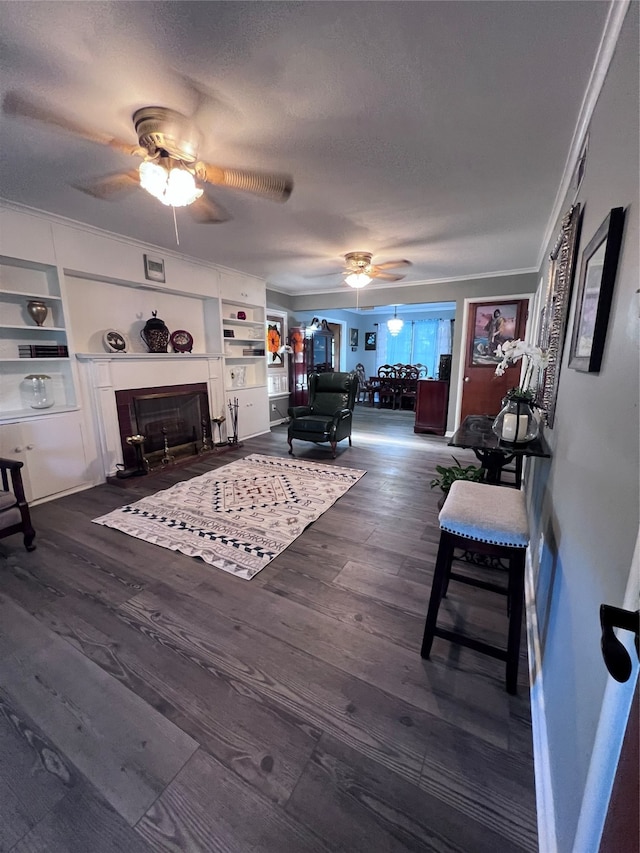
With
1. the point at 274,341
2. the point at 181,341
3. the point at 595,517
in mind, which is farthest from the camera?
the point at 274,341

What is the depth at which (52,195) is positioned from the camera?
2535 millimetres

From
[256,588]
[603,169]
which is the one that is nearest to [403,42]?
[603,169]

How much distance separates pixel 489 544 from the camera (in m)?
1.36

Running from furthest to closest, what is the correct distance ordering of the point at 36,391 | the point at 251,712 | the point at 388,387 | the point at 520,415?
the point at 388,387, the point at 36,391, the point at 520,415, the point at 251,712

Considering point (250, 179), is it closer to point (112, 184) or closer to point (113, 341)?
point (112, 184)

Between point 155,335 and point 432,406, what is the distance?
428cm

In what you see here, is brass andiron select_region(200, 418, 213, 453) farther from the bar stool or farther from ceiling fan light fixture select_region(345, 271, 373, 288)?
the bar stool

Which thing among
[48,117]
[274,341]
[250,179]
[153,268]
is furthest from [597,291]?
[274,341]

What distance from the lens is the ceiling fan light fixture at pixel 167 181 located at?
1.75 m

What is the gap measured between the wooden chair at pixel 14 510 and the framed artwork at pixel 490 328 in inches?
213

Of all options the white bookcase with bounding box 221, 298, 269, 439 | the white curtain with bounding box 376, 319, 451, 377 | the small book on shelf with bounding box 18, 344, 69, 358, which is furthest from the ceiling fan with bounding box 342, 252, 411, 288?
the white curtain with bounding box 376, 319, 451, 377

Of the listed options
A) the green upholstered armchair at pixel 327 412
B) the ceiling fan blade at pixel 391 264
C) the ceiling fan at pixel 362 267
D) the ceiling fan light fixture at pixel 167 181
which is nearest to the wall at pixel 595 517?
the ceiling fan light fixture at pixel 167 181

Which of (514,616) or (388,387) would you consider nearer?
(514,616)

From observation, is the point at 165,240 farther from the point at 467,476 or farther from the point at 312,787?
the point at 312,787
